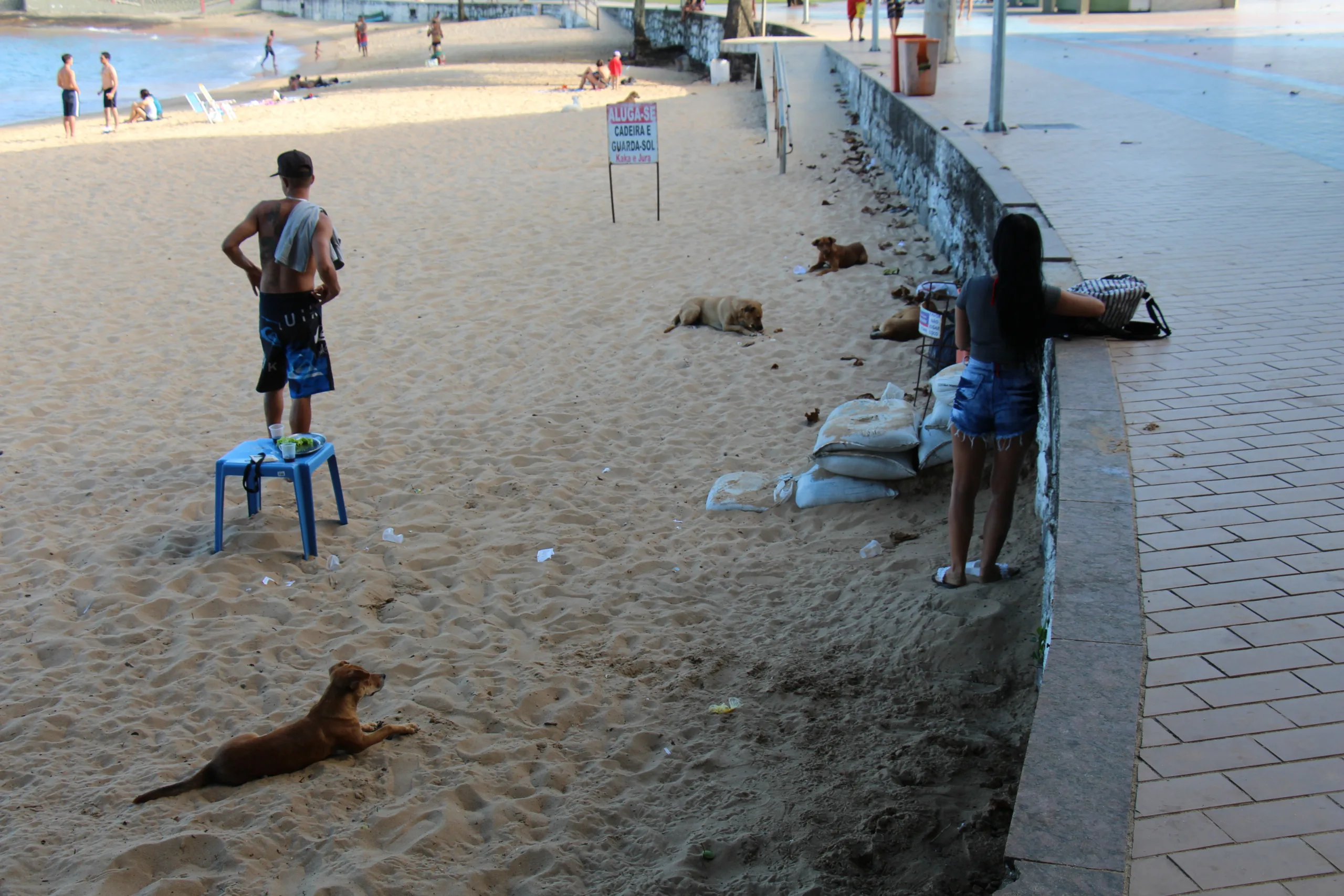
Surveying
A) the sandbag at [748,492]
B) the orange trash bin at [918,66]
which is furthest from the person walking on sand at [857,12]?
the sandbag at [748,492]

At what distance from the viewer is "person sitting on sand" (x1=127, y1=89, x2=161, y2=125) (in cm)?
2375

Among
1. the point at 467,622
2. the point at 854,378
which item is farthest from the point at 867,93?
the point at 467,622

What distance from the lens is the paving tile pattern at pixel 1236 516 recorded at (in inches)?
96.2

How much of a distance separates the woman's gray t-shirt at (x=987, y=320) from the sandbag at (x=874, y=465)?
1584 millimetres

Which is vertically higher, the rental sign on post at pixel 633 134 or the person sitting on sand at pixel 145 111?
the person sitting on sand at pixel 145 111

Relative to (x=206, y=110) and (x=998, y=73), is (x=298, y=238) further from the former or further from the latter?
(x=206, y=110)

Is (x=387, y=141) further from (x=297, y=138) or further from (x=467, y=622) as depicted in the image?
(x=467, y=622)

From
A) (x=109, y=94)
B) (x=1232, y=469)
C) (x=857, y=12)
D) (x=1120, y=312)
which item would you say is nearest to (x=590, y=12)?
(x=857, y=12)

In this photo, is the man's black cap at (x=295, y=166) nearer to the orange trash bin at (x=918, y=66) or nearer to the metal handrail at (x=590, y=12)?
the orange trash bin at (x=918, y=66)

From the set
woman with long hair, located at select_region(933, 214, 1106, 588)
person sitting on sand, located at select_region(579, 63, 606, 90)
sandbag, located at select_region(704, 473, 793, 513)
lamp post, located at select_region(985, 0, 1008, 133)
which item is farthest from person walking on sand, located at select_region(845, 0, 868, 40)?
woman with long hair, located at select_region(933, 214, 1106, 588)

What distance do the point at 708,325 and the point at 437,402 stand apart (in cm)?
255

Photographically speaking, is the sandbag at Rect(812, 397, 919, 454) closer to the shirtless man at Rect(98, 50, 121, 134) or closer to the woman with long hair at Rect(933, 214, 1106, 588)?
the woman with long hair at Rect(933, 214, 1106, 588)

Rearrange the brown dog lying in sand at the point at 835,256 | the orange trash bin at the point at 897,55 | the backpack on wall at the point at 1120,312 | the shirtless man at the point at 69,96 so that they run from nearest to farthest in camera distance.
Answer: the backpack on wall at the point at 1120,312
the brown dog lying in sand at the point at 835,256
the orange trash bin at the point at 897,55
the shirtless man at the point at 69,96

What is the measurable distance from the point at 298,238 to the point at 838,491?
337 centimetres
